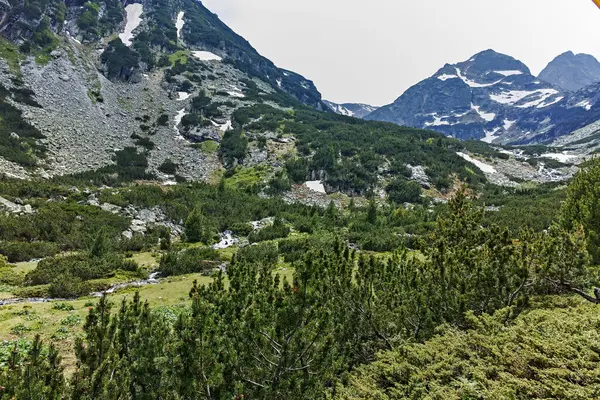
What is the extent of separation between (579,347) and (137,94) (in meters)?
Answer: 79.8

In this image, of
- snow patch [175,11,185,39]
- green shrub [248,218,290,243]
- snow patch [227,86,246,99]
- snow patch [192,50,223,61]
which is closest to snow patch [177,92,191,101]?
snow patch [227,86,246,99]

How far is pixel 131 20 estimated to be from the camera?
94.3 meters

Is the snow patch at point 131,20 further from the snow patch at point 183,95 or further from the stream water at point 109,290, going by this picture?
the stream water at point 109,290

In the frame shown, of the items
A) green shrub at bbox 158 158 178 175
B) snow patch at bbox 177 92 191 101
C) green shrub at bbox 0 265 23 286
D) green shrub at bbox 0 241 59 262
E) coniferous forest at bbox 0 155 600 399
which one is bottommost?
green shrub at bbox 0 265 23 286

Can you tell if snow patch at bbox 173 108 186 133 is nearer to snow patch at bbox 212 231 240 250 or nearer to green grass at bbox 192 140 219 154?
green grass at bbox 192 140 219 154

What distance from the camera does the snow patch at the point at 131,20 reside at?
86344 millimetres

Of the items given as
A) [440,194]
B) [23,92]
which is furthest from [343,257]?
[23,92]

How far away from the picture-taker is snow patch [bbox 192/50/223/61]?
93.1 meters

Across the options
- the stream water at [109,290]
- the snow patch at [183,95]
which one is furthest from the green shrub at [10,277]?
the snow patch at [183,95]

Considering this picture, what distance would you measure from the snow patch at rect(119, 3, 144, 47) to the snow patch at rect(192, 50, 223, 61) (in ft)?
53.2

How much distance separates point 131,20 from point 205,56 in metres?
22.2

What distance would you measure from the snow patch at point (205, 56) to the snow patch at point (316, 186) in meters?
62.3

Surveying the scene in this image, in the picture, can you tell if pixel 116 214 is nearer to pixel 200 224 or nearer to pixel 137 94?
pixel 200 224

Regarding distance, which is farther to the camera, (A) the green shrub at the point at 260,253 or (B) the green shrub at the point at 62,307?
(A) the green shrub at the point at 260,253
